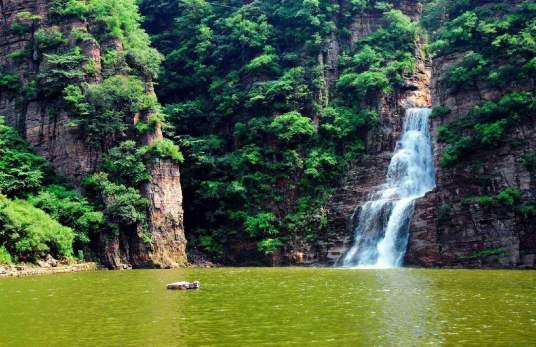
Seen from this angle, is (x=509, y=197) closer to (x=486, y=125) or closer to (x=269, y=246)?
(x=486, y=125)

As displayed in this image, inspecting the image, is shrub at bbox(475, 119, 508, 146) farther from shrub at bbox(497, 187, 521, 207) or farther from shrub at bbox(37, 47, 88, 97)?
shrub at bbox(37, 47, 88, 97)

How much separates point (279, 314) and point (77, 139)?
29668mm

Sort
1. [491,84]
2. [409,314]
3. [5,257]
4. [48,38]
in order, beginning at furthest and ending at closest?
[48,38] < [491,84] < [5,257] < [409,314]

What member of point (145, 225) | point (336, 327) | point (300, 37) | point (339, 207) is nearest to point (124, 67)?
point (145, 225)

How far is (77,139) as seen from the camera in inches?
1555

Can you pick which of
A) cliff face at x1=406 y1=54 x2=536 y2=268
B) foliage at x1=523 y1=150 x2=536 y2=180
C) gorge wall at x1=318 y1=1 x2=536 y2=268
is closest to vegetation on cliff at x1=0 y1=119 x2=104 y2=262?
gorge wall at x1=318 y1=1 x2=536 y2=268

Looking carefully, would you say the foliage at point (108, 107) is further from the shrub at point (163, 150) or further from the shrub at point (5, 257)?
the shrub at point (5, 257)

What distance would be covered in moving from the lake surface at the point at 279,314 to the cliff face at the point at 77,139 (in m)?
16.0

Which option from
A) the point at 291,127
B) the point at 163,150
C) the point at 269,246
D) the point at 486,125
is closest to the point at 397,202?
the point at 486,125

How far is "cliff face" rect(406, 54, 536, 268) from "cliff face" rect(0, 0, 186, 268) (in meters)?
16.5

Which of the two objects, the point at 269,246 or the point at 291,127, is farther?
the point at 291,127

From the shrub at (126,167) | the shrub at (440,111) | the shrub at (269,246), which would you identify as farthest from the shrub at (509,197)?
the shrub at (126,167)

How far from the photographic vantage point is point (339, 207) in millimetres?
41406

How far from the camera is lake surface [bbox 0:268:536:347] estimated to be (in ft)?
35.2
